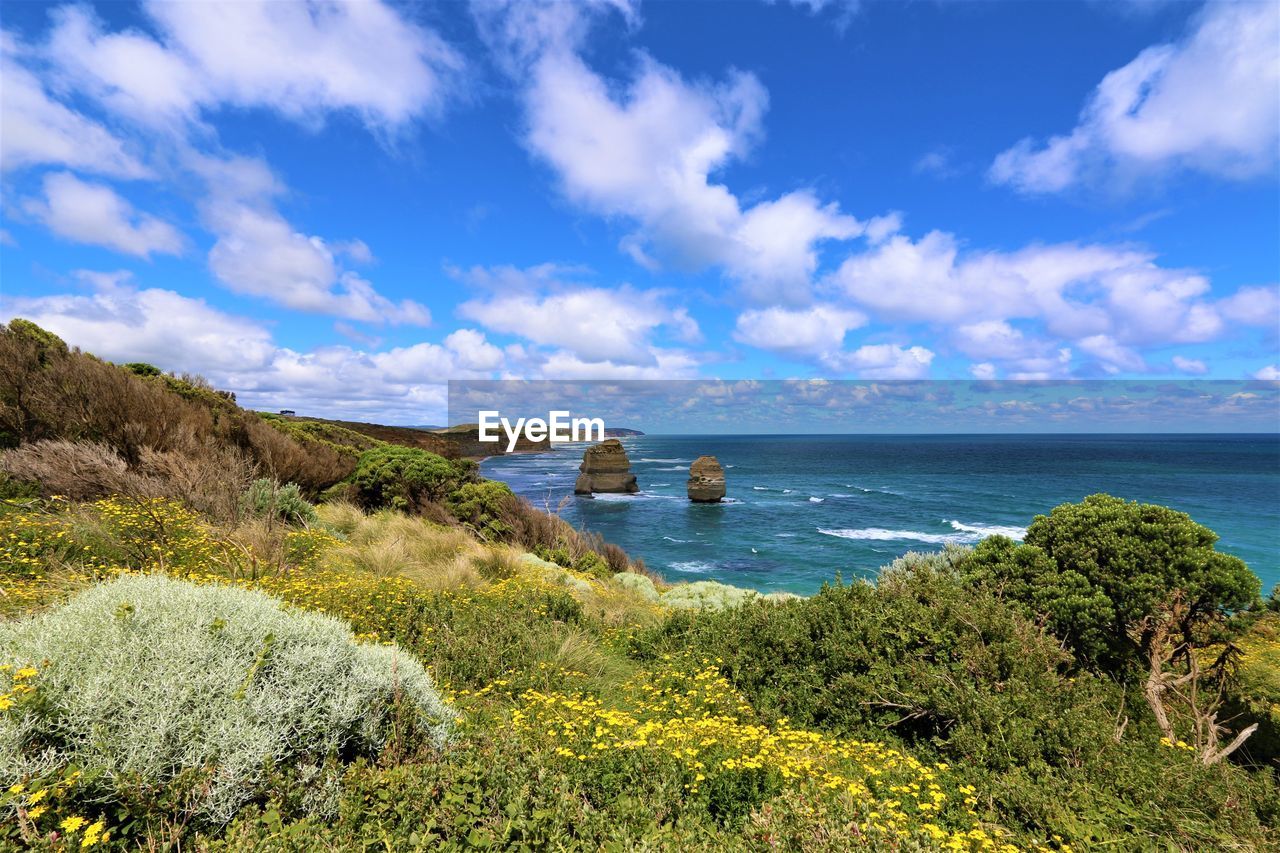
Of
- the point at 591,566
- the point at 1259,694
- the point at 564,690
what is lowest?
the point at 591,566

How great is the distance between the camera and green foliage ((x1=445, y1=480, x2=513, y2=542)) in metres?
16.6

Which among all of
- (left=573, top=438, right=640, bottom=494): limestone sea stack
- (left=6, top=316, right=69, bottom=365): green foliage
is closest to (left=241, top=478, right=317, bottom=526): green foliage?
(left=6, top=316, right=69, bottom=365): green foliage

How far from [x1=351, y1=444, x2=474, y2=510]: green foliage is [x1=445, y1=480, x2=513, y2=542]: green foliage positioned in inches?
24.7

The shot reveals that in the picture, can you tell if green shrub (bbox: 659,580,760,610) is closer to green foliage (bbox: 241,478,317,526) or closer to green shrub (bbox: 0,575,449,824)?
green shrub (bbox: 0,575,449,824)

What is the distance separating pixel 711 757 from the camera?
3.74 meters

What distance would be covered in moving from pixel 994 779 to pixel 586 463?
51115 millimetres

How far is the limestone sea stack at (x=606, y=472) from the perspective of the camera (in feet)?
172

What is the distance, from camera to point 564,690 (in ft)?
17.1

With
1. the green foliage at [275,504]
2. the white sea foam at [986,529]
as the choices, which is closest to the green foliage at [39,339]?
the green foliage at [275,504]

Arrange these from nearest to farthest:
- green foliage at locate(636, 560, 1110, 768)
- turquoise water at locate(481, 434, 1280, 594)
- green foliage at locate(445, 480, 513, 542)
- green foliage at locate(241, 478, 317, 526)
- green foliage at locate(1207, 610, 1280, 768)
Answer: green foliage at locate(636, 560, 1110, 768) → green foliage at locate(1207, 610, 1280, 768) → green foliage at locate(241, 478, 317, 526) → green foliage at locate(445, 480, 513, 542) → turquoise water at locate(481, 434, 1280, 594)

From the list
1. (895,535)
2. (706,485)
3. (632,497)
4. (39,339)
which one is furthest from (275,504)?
(632,497)

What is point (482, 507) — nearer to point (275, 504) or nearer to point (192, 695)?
point (275, 504)

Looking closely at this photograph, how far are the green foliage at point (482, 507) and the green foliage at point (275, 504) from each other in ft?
17.3

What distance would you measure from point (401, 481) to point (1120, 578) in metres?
18.4
